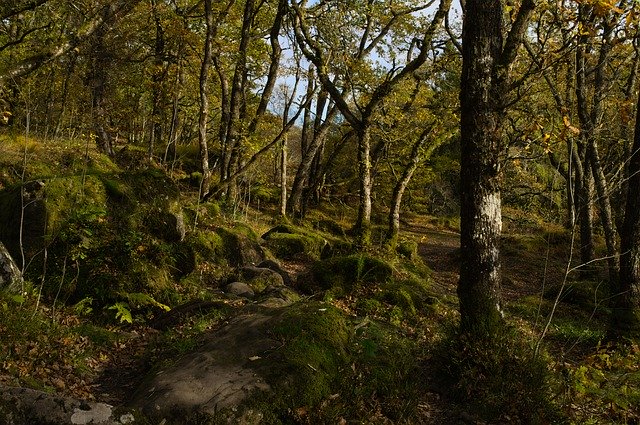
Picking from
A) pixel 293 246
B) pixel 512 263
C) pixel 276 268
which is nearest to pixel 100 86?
pixel 293 246

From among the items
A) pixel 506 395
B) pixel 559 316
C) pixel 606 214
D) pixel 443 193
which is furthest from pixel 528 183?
pixel 506 395

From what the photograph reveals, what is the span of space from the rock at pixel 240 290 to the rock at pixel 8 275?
11.8 ft

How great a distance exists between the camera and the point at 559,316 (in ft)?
39.3

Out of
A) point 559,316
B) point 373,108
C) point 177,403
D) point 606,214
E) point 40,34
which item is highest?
point 40,34

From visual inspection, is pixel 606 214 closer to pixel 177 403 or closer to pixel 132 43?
pixel 177 403

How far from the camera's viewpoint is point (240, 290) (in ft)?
29.5

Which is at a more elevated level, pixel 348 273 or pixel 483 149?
pixel 483 149

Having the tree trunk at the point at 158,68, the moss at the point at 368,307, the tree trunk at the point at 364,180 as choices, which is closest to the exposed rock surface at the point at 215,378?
the moss at the point at 368,307

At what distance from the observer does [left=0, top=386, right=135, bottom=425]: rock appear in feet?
10.1

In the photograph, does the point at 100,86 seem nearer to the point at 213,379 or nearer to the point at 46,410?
the point at 213,379

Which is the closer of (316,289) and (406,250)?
(316,289)

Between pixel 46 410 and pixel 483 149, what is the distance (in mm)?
5073

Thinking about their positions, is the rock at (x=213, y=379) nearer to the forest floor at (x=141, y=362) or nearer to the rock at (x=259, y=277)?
the forest floor at (x=141, y=362)

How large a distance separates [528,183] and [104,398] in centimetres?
2333
